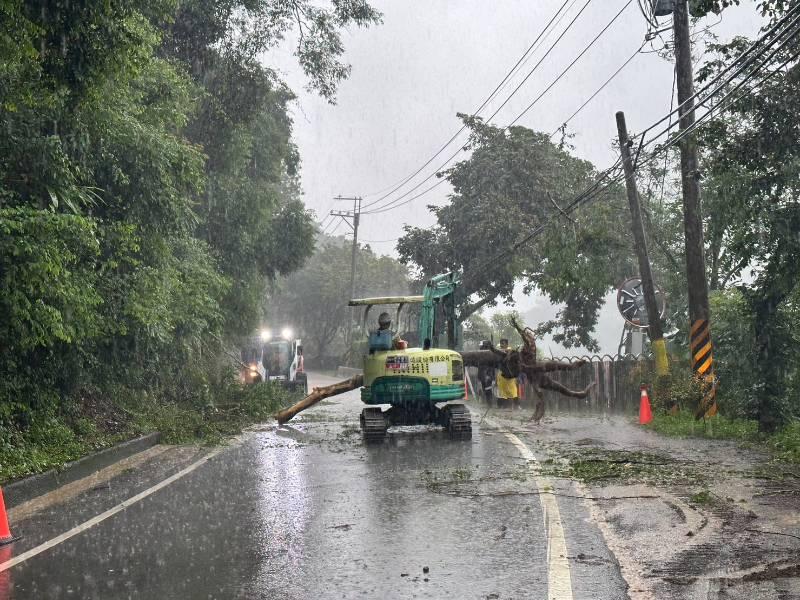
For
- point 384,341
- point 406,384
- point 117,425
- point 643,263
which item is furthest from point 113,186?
point 643,263

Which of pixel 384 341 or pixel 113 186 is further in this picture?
pixel 384 341

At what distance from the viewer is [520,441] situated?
16.0 m

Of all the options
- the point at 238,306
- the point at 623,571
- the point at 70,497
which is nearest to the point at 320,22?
the point at 238,306

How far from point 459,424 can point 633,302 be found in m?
8.71

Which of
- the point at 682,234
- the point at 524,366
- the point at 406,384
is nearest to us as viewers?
the point at 406,384

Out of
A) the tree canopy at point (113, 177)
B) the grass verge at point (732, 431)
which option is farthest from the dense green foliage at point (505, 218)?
the grass verge at point (732, 431)

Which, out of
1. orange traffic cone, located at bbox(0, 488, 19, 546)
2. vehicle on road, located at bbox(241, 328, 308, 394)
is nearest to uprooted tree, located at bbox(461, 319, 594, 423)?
orange traffic cone, located at bbox(0, 488, 19, 546)

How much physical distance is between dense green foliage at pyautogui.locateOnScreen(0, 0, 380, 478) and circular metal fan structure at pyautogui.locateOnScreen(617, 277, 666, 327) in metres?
9.98

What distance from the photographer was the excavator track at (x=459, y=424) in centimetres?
1638

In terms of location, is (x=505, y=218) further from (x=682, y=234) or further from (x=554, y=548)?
(x=554, y=548)

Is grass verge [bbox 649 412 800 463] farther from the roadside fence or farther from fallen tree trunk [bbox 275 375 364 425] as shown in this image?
fallen tree trunk [bbox 275 375 364 425]

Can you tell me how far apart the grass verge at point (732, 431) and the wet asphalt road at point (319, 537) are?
4.28 meters

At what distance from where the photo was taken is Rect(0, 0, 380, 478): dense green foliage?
426 inches

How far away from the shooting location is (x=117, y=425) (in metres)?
17.4
